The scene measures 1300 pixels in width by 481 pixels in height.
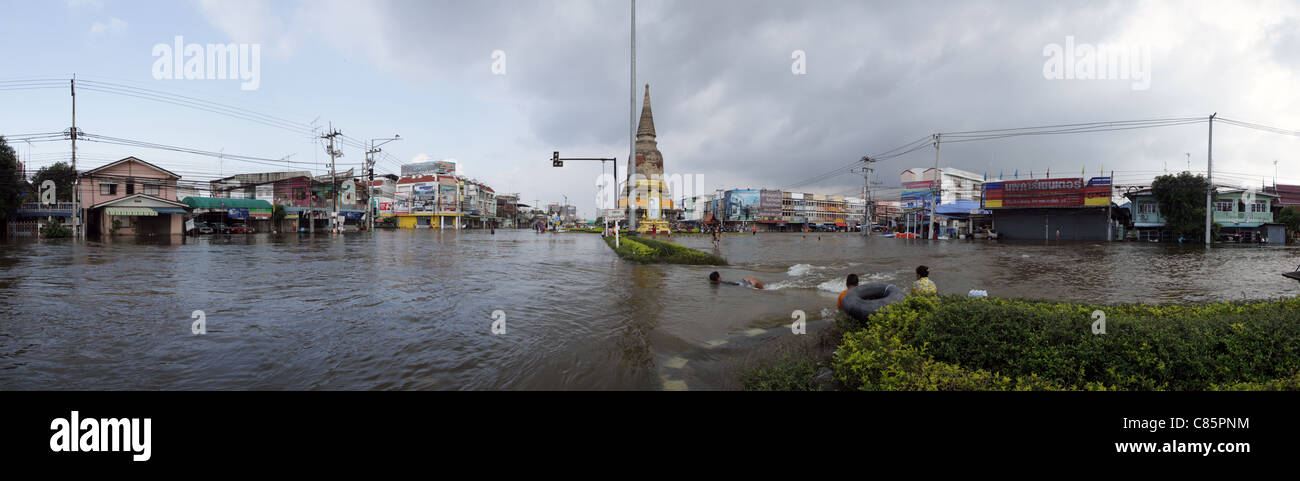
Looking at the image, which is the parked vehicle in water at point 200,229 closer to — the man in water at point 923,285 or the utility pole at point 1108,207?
the man in water at point 923,285

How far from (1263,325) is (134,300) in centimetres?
1583

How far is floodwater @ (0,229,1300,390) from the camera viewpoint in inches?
216

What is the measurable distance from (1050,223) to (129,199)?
79.4 metres

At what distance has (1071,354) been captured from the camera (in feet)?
13.0

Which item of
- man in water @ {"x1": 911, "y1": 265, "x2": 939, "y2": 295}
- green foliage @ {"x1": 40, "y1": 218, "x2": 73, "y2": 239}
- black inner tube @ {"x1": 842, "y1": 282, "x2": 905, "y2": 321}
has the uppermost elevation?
green foliage @ {"x1": 40, "y1": 218, "x2": 73, "y2": 239}

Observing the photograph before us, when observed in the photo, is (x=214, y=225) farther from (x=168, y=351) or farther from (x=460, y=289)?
(x=168, y=351)

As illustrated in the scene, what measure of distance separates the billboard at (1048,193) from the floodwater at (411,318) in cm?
3254

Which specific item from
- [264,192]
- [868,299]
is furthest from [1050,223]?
[264,192]

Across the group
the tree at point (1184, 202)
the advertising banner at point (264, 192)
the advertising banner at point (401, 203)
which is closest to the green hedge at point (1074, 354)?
the tree at point (1184, 202)

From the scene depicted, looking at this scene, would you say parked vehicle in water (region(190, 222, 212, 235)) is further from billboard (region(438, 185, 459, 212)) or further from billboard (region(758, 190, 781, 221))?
billboard (region(758, 190, 781, 221))

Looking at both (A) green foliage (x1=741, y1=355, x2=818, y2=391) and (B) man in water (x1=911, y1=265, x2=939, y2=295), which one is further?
(B) man in water (x1=911, y1=265, x2=939, y2=295)

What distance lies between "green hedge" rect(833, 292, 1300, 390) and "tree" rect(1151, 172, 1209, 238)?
1951 inches

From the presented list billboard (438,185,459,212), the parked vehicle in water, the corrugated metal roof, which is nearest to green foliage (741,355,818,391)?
the parked vehicle in water
